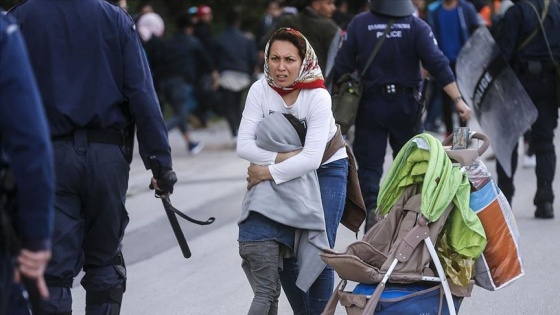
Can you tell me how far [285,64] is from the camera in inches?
217

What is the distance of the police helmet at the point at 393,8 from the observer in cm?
845

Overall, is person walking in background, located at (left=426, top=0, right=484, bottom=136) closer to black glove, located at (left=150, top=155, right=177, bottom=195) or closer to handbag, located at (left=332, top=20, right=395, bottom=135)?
handbag, located at (left=332, top=20, right=395, bottom=135)

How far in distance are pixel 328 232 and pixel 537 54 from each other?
430cm

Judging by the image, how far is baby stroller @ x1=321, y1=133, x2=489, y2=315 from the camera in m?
5.25

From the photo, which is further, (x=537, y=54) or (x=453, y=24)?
(x=453, y=24)

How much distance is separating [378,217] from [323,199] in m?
0.30

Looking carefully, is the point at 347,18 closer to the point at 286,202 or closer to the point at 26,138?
the point at 286,202

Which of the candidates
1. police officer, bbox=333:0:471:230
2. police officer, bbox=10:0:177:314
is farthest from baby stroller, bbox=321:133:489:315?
police officer, bbox=333:0:471:230

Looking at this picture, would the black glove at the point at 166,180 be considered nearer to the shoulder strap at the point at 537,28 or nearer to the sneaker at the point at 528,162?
the shoulder strap at the point at 537,28

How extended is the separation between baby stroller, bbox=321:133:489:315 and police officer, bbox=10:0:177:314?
95 centimetres

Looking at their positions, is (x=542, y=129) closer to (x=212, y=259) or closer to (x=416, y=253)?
(x=212, y=259)

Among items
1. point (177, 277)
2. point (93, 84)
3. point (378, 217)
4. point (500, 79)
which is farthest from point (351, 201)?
point (500, 79)

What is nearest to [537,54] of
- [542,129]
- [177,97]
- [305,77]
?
[542,129]

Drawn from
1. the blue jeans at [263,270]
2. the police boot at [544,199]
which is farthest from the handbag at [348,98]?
the blue jeans at [263,270]
